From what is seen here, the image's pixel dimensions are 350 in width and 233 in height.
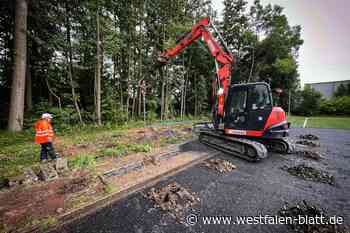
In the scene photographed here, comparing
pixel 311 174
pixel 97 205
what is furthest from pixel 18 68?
pixel 311 174

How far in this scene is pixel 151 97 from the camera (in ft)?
52.6

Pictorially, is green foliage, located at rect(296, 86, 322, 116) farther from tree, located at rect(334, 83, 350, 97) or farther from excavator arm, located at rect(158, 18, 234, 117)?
excavator arm, located at rect(158, 18, 234, 117)

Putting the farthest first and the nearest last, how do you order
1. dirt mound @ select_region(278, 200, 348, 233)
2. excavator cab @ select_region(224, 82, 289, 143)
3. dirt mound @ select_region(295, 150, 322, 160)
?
dirt mound @ select_region(295, 150, 322, 160), excavator cab @ select_region(224, 82, 289, 143), dirt mound @ select_region(278, 200, 348, 233)

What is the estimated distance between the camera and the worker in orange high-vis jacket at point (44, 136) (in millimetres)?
3783

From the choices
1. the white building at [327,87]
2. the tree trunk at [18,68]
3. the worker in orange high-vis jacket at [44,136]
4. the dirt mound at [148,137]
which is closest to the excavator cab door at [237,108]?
the dirt mound at [148,137]

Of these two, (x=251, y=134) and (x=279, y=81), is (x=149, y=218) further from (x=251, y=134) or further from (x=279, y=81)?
(x=279, y=81)

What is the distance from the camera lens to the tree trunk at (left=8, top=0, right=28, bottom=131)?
680 centimetres

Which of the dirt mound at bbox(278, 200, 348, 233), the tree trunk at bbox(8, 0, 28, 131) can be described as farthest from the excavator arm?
the tree trunk at bbox(8, 0, 28, 131)

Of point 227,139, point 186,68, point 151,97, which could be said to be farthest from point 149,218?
point 186,68

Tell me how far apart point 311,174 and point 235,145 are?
1.94 meters

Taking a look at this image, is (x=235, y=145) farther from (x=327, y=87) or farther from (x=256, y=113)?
(x=327, y=87)

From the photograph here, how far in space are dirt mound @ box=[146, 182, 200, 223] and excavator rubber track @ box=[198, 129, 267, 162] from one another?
266 centimetres

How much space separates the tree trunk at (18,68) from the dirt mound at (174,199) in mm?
8928

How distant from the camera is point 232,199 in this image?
2541mm
